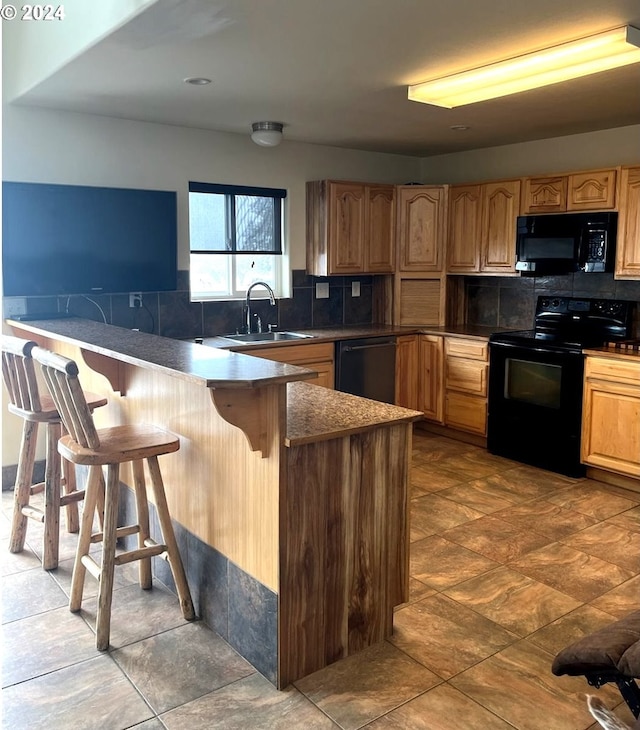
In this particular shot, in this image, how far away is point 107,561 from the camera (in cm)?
260

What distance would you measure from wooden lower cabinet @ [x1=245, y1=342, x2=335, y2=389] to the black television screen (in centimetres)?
83

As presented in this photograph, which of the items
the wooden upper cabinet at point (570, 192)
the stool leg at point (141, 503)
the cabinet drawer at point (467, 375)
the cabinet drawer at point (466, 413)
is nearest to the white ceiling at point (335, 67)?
the wooden upper cabinet at point (570, 192)

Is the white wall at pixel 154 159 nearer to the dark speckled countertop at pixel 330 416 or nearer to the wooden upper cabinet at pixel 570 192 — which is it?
the wooden upper cabinet at pixel 570 192

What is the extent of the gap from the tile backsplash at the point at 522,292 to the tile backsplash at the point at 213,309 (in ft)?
3.03

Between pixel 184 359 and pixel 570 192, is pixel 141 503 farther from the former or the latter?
pixel 570 192

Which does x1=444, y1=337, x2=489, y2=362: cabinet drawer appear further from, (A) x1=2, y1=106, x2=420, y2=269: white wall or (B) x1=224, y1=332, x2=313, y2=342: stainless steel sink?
(A) x1=2, y1=106, x2=420, y2=269: white wall

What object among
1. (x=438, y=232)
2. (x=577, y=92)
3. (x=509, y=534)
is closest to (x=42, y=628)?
(x=509, y=534)

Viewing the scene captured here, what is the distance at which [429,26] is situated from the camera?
2.71 metres

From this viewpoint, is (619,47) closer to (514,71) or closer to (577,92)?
(514,71)

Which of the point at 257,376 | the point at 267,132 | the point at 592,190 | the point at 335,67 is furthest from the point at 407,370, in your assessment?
the point at 257,376

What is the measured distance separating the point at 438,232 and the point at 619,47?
8.78ft

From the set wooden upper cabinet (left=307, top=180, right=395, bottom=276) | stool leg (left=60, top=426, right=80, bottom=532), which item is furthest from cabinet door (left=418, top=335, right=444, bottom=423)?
stool leg (left=60, top=426, right=80, bottom=532)

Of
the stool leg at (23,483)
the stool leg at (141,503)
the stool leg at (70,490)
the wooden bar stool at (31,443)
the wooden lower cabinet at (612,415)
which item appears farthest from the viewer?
the wooden lower cabinet at (612,415)

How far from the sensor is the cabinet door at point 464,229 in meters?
5.37
